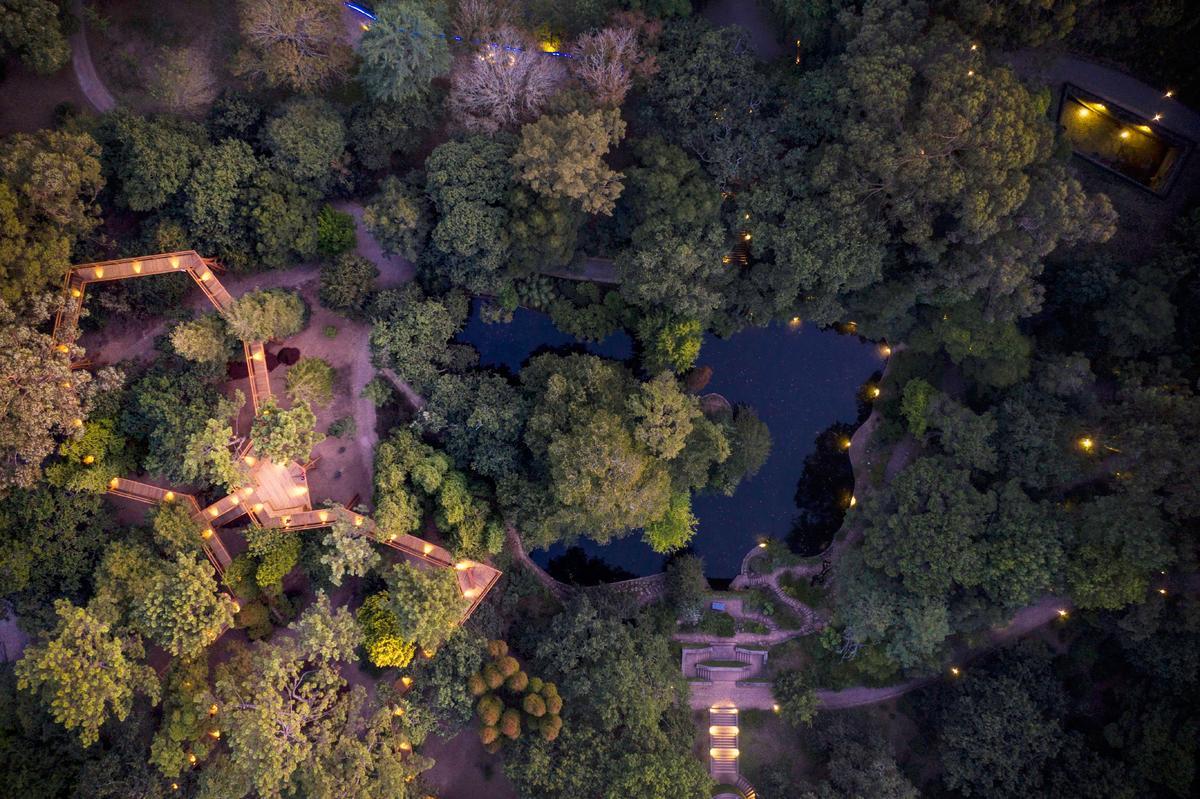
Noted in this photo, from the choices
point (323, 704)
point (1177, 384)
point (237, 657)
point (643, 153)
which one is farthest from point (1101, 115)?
point (237, 657)

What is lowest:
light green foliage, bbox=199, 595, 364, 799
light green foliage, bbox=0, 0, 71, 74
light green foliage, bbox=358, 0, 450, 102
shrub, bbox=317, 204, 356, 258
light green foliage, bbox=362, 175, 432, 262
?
light green foliage, bbox=199, 595, 364, 799

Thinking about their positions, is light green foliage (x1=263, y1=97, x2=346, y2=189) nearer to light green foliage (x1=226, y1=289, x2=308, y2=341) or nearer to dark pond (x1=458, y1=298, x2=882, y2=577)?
light green foliage (x1=226, y1=289, x2=308, y2=341)

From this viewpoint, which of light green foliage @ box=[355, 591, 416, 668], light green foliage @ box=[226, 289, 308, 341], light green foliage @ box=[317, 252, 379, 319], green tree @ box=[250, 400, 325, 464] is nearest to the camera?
green tree @ box=[250, 400, 325, 464]

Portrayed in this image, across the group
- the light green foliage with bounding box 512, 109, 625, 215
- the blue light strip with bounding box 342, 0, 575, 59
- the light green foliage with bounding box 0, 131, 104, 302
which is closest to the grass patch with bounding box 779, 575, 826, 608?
the light green foliage with bounding box 512, 109, 625, 215

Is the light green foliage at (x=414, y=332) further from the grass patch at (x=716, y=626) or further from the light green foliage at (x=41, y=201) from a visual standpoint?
the grass patch at (x=716, y=626)

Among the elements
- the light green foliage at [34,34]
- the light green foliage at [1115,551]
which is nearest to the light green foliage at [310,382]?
the light green foliage at [34,34]

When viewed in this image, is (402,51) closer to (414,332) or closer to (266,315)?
(414,332)

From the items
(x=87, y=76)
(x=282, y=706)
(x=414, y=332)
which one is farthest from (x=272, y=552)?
(x=87, y=76)
